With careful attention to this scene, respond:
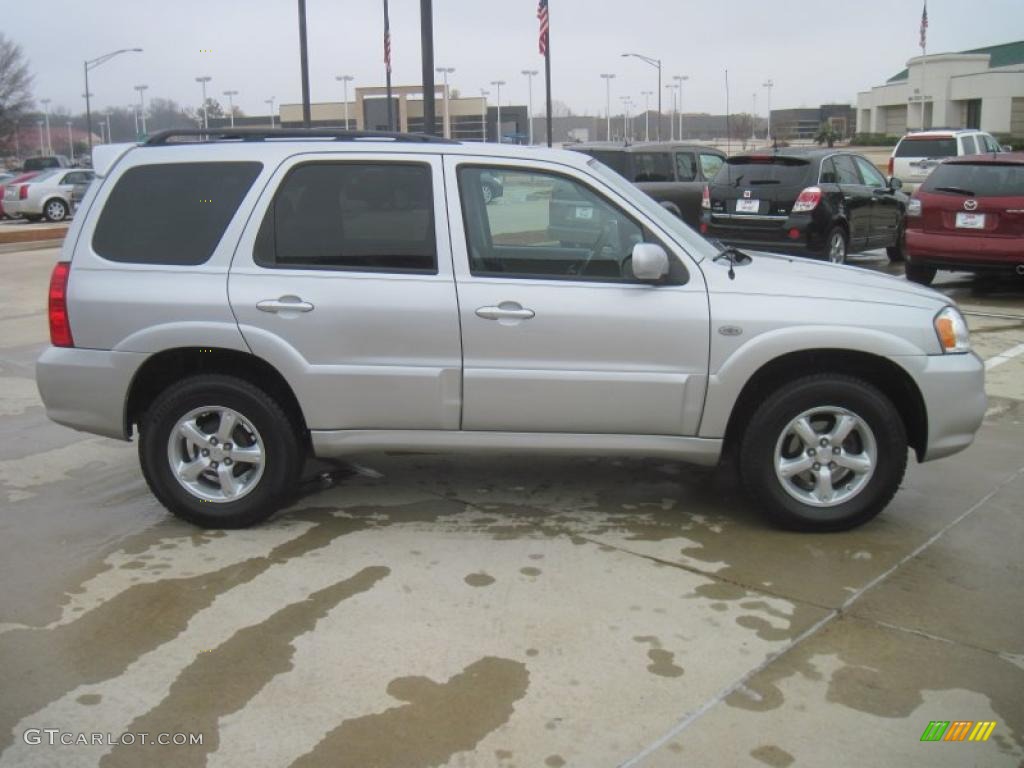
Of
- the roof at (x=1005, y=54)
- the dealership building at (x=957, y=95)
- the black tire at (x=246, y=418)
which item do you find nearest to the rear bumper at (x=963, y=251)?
the black tire at (x=246, y=418)

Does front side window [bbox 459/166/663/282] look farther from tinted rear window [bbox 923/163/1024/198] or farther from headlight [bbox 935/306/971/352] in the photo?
tinted rear window [bbox 923/163/1024/198]

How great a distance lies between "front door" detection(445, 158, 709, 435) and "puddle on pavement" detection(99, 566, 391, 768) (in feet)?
3.74

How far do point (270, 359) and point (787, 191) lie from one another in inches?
368

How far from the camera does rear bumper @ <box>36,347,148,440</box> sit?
188 inches

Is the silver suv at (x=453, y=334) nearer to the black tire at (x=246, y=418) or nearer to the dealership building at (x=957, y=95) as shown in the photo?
the black tire at (x=246, y=418)

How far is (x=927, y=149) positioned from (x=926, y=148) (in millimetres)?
46

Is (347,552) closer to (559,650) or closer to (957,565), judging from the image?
(559,650)

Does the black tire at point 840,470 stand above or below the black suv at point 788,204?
below

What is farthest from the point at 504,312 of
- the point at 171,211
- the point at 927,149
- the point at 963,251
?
the point at 927,149

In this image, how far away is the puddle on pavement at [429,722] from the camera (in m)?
3.04

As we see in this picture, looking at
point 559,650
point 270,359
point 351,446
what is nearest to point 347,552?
point 351,446

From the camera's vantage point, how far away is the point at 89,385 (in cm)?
480

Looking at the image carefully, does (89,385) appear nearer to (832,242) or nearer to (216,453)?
(216,453)

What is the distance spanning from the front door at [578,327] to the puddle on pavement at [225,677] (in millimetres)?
1140
